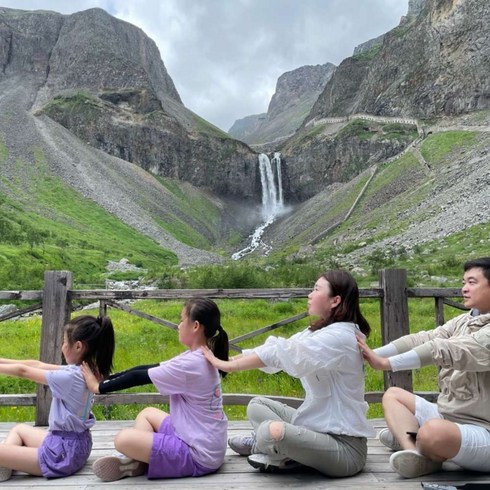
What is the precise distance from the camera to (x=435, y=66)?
3123 inches

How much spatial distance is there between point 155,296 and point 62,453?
258 centimetres

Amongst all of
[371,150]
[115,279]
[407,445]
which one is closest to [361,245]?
[115,279]

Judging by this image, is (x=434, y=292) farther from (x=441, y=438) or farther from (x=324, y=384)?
(x=324, y=384)

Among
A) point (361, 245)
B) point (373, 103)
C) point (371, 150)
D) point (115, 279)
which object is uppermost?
point (373, 103)

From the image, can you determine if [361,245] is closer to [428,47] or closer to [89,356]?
[89,356]

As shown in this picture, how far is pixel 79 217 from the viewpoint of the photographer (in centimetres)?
5831

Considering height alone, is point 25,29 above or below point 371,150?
above

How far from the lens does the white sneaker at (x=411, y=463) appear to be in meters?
4.23

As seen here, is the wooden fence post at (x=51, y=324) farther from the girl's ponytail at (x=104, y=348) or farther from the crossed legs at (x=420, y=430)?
the crossed legs at (x=420, y=430)

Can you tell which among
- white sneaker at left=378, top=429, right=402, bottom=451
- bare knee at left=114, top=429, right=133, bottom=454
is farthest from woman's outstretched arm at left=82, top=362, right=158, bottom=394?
white sneaker at left=378, top=429, right=402, bottom=451

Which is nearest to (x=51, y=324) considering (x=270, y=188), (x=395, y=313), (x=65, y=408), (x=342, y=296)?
(x=65, y=408)

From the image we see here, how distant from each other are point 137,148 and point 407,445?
324ft

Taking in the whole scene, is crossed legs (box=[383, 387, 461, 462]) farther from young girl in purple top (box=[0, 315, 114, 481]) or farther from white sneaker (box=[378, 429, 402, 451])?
young girl in purple top (box=[0, 315, 114, 481])

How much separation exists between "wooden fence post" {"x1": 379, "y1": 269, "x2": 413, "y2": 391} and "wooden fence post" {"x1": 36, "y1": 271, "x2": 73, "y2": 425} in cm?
416
